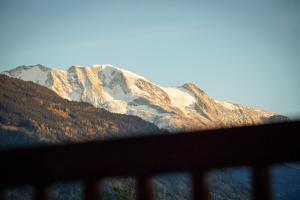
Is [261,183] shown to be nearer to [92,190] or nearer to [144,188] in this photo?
[144,188]

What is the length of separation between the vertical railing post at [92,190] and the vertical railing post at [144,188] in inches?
7.6

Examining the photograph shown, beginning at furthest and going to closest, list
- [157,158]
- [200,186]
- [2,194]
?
1. [2,194]
2. [157,158]
3. [200,186]

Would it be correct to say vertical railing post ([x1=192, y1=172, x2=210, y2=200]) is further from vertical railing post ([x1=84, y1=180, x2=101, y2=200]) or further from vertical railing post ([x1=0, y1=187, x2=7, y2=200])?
vertical railing post ([x1=0, y1=187, x2=7, y2=200])

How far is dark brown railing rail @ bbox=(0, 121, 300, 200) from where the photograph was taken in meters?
1.96

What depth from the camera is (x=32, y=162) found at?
2.31 m

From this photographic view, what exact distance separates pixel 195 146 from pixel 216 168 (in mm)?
122

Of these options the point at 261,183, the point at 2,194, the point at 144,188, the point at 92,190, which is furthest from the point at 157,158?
the point at 2,194

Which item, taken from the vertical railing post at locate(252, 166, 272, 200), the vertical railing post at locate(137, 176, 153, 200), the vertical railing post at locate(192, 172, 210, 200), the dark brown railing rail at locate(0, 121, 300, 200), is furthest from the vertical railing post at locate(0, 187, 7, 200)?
the vertical railing post at locate(252, 166, 272, 200)

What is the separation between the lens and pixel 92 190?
7.07 feet

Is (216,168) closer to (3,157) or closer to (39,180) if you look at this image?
(39,180)

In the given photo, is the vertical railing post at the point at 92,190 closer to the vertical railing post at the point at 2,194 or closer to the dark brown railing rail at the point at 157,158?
the dark brown railing rail at the point at 157,158

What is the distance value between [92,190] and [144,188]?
0.81 ft

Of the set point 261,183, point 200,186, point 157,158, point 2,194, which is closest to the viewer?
point 261,183

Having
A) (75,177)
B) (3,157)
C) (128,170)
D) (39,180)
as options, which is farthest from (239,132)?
(3,157)
